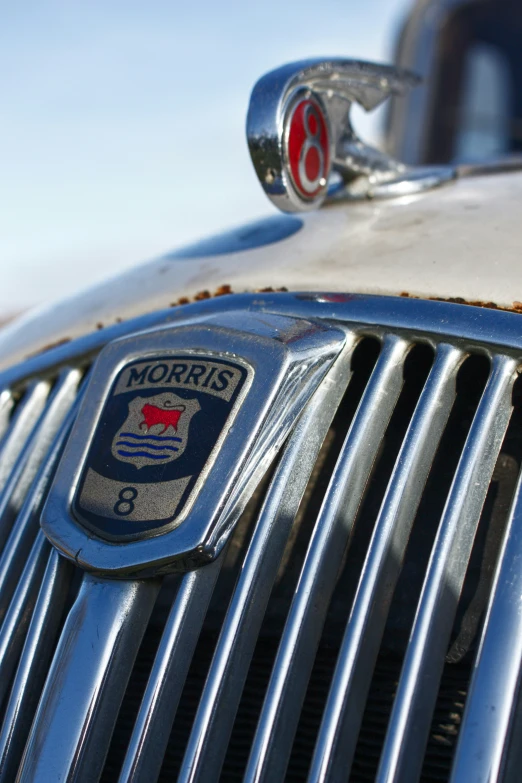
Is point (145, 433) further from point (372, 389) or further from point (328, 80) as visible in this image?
point (328, 80)

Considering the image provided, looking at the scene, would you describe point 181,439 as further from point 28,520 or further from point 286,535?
point 28,520

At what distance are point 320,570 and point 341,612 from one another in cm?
9

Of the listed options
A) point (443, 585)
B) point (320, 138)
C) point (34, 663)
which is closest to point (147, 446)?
point (34, 663)

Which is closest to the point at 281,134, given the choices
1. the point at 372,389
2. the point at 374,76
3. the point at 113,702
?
the point at 374,76

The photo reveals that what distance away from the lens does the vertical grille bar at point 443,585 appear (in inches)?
40.7

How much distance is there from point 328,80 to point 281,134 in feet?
0.75

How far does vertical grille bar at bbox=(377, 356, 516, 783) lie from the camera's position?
1033mm

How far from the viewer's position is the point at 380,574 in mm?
1130

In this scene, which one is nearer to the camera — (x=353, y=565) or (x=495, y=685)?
(x=495, y=685)

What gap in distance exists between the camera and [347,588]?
4.03 feet

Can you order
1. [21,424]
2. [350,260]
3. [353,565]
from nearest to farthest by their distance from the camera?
[353,565], [350,260], [21,424]

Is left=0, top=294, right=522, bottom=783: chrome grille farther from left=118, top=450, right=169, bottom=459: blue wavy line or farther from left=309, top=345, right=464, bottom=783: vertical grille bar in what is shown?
left=118, top=450, right=169, bottom=459: blue wavy line

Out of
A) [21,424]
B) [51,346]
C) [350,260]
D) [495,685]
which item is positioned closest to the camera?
[495,685]

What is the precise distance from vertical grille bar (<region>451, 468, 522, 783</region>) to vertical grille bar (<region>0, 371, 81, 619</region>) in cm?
71
